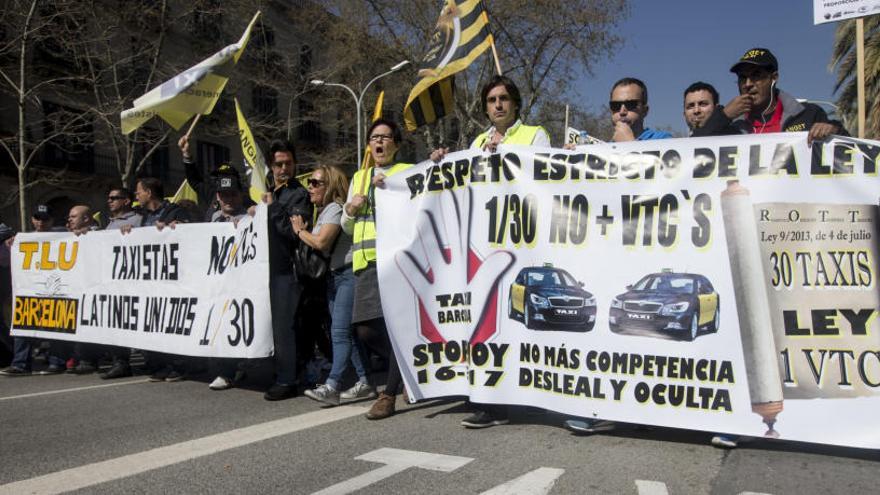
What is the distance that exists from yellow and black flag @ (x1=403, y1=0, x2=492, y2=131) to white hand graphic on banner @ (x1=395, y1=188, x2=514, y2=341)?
109cm

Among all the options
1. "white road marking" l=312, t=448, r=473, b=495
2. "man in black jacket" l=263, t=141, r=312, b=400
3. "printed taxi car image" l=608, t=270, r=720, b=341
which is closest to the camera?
"white road marking" l=312, t=448, r=473, b=495

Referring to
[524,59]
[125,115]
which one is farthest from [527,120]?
[125,115]

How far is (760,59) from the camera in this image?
4.32m

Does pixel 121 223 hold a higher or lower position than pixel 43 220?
lower

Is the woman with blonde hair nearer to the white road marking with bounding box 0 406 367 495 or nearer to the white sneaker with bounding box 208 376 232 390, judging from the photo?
the white road marking with bounding box 0 406 367 495

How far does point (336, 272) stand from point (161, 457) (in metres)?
1.85

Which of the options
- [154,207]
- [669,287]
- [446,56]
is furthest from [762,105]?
[154,207]

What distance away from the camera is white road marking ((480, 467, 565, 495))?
9.93 ft

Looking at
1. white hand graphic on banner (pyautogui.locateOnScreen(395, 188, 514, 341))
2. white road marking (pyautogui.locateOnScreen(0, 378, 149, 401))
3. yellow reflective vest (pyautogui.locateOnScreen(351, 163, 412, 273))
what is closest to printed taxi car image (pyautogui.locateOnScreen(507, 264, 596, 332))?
white hand graphic on banner (pyautogui.locateOnScreen(395, 188, 514, 341))

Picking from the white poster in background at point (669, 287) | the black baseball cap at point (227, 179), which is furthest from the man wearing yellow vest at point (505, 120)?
the black baseball cap at point (227, 179)

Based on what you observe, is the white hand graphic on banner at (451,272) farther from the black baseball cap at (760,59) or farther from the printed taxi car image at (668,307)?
the black baseball cap at (760,59)

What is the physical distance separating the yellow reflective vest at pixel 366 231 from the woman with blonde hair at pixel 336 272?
0.76 feet

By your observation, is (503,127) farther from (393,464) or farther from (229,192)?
(229,192)

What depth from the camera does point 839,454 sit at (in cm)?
355
